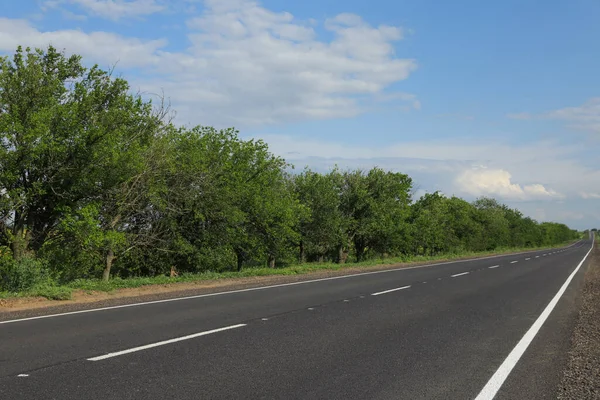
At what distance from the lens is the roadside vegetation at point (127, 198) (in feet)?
51.2

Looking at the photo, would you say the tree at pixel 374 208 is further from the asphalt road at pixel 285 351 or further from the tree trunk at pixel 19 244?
the asphalt road at pixel 285 351

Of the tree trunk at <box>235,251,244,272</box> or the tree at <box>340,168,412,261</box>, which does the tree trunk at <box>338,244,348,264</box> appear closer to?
the tree at <box>340,168,412,261</box>

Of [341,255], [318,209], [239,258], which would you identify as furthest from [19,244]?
[341,255]

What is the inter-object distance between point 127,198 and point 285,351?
15320 mm

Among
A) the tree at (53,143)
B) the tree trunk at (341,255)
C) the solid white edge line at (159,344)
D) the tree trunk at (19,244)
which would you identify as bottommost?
the tree trunk at (341,255)

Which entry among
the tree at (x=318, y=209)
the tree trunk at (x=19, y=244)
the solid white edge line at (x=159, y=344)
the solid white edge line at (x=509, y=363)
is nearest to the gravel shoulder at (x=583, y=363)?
the solid white edge line at (x=509, y=363)

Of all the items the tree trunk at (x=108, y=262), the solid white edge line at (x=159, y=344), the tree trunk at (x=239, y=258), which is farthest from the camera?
the tree trunk at (x=239, y=258)

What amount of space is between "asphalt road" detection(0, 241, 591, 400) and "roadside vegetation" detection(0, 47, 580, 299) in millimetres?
5422

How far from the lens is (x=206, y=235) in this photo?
25.2 meters

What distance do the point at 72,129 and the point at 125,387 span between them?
12.9 meters

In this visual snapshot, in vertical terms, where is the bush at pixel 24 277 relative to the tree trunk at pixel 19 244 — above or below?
below

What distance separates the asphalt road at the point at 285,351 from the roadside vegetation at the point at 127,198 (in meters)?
5.42

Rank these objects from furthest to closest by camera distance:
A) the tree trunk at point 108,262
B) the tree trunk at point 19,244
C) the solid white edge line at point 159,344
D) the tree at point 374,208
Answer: the tree at point 374,208 → the tree trunk at point 108,262 → the tree trunk at point 19,244 → the solid white edge line at point 159,344

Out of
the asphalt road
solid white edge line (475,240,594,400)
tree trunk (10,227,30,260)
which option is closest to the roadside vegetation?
tree trunk (10,227,30,260)
